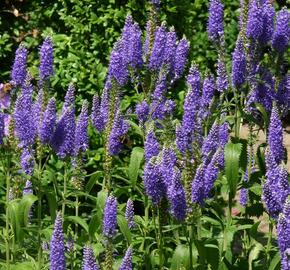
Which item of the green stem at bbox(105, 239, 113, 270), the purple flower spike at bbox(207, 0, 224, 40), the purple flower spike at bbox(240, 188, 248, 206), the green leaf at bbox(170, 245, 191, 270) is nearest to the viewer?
the green stem at bbox(105, 239, 113, 270)

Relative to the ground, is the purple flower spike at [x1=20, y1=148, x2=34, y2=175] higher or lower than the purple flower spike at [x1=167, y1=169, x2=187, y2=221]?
higher

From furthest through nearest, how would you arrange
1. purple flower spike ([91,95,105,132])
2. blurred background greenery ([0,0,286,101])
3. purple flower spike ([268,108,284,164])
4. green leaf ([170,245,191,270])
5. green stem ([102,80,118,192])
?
blurred background greenery ([0,0,286,101]) < purple flower spike ([91,95,105,132]) < green stem ([102,80,118,192]) < green leaf ([170,245,191,270]) < purple flower spike ([268,108,284,164])

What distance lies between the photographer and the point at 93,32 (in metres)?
8.20

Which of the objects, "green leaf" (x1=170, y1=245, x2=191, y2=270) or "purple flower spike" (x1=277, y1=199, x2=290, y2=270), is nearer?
"purple flower spike" (x1=277, y1=199, x2=290, y2=270)

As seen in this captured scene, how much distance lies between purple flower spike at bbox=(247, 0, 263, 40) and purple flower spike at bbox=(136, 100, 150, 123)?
2.52 ft

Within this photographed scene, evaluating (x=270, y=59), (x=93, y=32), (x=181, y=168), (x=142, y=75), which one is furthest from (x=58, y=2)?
(x=181, y=168)

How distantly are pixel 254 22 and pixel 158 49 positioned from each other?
0.63m

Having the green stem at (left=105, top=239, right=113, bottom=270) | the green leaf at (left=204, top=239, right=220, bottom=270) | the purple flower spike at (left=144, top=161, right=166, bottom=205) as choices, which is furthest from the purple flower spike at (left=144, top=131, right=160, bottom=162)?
the green stem at (left=105, top=239, right=113, bottom=270)

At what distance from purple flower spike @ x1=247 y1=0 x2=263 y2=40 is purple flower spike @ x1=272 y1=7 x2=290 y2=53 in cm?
15

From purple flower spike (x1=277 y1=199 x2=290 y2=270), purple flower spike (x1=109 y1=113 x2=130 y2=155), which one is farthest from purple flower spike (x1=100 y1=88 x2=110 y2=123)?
purple flower spike (x1=277 y1=199 x2=290 y2=270)

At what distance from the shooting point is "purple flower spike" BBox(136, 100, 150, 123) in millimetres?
5594

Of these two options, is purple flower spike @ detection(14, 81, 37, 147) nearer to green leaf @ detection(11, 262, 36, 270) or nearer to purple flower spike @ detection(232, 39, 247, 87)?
green leaf @ detection(11, 262, 36, 270)

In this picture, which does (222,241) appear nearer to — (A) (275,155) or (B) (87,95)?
(A) (275,155)

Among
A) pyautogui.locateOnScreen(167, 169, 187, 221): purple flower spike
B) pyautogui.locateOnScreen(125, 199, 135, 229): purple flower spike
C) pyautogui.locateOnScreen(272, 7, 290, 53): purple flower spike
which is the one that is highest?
pyautogui.locateOnScreen(272, 7, 290, 53): purple flower spike
